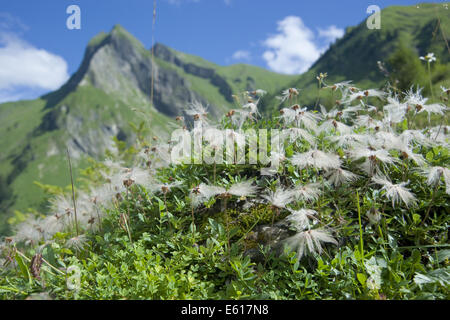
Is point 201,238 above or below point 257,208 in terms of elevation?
below

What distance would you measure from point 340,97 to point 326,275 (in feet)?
9.68

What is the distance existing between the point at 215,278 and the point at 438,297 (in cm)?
167

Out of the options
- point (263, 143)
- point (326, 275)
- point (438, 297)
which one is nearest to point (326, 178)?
point (263, 143)

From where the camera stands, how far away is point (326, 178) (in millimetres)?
→ 3361

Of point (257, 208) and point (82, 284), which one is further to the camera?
point (257, 208)

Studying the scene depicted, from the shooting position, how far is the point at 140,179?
3.16m

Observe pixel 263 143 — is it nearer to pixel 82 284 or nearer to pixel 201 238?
pixel 201 238

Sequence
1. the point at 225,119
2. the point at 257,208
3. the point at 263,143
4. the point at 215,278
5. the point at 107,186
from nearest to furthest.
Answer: the point at 215,278
the point at 257,208
the point at 263,143
the point at 107,186
the point at 225,119

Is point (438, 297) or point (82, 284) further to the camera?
point (82, 284)
